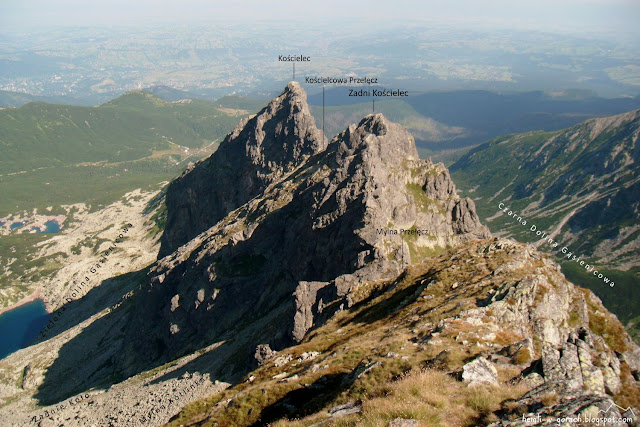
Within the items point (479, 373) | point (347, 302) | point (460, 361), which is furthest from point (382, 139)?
point (479, 373)

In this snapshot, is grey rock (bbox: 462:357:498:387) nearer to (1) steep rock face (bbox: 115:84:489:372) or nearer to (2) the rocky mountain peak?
(1) steep rock face (bbox: 115:84:489:372)

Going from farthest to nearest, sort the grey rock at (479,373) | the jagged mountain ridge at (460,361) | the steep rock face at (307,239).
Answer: the steep rock face at (307,239), the grey rock at (479,373), the jagged mountain ridge at (460,361)

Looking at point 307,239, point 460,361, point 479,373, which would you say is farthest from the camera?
point 307,239

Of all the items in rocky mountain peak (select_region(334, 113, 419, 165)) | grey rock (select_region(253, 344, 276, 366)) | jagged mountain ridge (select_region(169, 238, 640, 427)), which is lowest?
grey rock (select_region(253, 344, 276, 366))

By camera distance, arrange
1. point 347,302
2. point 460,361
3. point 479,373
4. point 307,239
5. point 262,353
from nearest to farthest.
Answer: point 479,373 < point 460,361 < point 262,353 < point 347,302 < point 307,239

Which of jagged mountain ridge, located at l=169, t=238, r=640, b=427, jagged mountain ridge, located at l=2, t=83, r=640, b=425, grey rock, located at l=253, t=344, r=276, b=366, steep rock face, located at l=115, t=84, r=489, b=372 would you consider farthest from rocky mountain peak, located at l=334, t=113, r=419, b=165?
grey rock, located at l=253, t=344, r=276, b=366

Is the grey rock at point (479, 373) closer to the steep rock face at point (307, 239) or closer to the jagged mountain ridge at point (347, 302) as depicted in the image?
the jagged mountain ridge at point (347, 302)

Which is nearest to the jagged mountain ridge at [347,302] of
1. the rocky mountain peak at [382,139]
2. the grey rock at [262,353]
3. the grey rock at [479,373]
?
the grey rock at [262,353]

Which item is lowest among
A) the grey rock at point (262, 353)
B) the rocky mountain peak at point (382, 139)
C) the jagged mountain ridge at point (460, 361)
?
the grey rock at point (262, 353)

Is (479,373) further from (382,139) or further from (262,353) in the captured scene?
(382,139)
